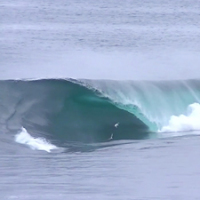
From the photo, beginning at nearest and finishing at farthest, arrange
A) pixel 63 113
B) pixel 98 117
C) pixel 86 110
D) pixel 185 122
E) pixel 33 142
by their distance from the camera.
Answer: pixel 33 142 < pixel 63 113 < pixel 98 117 < pixel 86 110 < pixel 185 122

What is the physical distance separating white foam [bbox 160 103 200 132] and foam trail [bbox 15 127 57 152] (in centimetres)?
391

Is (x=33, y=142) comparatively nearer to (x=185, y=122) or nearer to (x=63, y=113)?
(x=63, y=113)

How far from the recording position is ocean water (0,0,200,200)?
1645 cm

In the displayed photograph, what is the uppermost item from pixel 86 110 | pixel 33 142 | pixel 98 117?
pixel 86 110

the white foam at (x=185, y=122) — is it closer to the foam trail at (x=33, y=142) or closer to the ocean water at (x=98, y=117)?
the ocean water at (x=98, y=117)

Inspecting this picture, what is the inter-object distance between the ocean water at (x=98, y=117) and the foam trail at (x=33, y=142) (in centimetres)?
2

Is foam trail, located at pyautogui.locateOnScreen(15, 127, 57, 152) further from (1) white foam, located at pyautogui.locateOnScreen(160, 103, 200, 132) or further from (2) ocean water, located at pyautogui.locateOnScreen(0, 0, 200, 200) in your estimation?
(1) white foam, located at pyautogui.locateOnScreen(160, 103, 200, 132)

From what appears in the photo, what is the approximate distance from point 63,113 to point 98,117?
3.17 feet

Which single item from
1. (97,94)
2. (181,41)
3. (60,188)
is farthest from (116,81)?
(181,41)

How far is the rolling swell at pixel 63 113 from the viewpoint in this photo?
21953 millimetres

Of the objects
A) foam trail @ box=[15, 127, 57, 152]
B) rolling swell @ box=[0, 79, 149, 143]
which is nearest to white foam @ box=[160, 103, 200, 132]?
rolling swell @ box=[0, 79, 149, 143]

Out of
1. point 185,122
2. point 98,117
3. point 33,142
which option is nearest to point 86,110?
point 98,117

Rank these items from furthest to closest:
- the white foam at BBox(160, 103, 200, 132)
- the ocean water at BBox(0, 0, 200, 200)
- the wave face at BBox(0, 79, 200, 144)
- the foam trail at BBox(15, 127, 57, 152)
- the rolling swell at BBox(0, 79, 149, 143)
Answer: the white foam at BBox(160, 103, 200, 132), the wave face at BBox(0, 79, 200, 144), the rolling swell at BBox(0, 79, 149, 143), the foam trail at BBox(15, 127, 57, 152), the ocean water at BBox(0, 0, 200, 200)

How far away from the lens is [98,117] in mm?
23109
